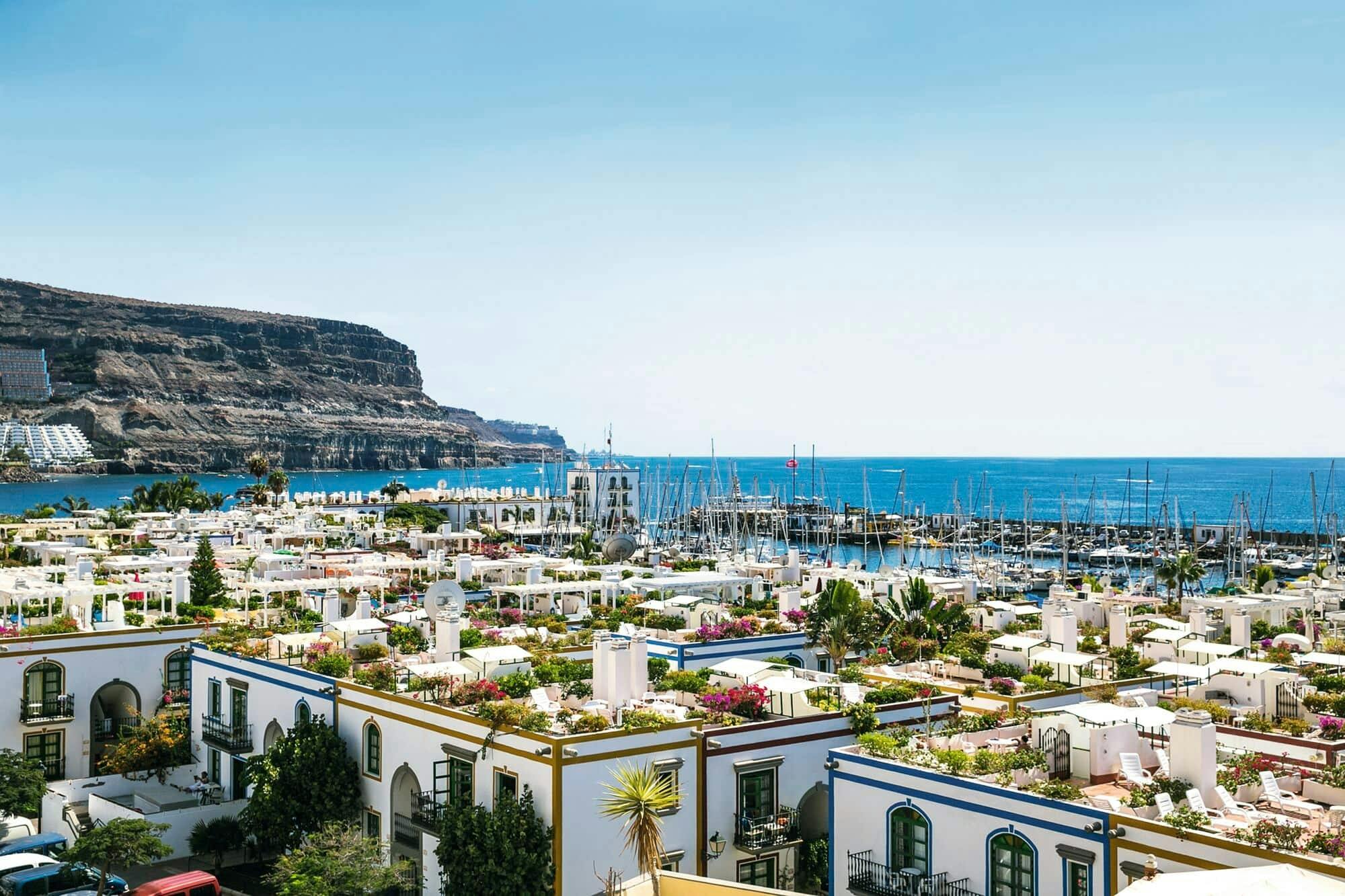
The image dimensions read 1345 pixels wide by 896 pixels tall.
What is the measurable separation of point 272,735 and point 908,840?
18.1 metres

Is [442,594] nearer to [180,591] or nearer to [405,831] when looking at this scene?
[180,591]

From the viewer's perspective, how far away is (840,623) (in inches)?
1422

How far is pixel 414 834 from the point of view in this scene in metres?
26.4

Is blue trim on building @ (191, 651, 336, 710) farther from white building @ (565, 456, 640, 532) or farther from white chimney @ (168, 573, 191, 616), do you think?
white building @ (565, 456, 640, 532)

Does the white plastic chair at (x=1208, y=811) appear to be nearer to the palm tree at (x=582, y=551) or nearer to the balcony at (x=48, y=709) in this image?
the balcony at (x=48, y=709)

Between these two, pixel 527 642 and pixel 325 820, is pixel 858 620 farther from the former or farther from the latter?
pixel 325 820

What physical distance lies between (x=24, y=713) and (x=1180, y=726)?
30819 millimetres

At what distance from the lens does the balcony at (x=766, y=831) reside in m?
24.7

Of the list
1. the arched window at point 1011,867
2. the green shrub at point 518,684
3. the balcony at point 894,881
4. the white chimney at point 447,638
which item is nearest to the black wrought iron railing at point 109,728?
the white chimney at point 447,638

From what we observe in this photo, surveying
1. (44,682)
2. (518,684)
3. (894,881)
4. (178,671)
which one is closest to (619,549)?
(178,671)

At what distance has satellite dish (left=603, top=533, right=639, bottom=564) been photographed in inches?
2864

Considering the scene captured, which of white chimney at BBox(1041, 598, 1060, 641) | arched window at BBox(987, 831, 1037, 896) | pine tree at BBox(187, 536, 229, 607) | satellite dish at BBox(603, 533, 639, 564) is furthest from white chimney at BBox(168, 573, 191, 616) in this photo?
arched window at BBox(987, 831, 1037, 896)

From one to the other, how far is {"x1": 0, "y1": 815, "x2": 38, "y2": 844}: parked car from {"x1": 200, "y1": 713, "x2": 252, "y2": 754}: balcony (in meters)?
4.75

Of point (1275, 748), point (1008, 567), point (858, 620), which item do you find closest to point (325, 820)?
point (858, 620)
